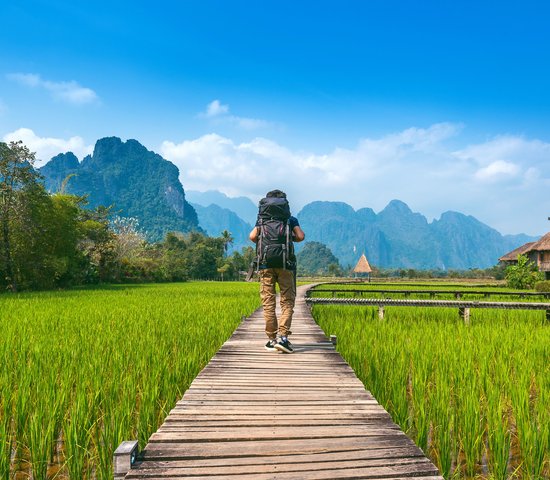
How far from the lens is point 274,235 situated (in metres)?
4.05

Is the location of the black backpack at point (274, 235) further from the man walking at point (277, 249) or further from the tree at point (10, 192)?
the tree at point (10, 192)

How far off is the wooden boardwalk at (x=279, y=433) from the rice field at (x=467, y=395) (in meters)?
0.50

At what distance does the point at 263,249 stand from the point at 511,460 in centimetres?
267

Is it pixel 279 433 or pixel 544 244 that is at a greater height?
pixel 544 244

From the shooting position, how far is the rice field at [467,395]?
2.44 m

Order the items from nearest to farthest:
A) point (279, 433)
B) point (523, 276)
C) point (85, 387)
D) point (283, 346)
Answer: point (279, 433), point (85, 387), point (283, 346), point (523, 276)

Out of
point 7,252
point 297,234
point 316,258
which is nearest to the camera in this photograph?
point 297,234

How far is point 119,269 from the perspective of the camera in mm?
34312

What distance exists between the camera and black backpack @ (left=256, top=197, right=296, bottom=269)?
403 centimetres

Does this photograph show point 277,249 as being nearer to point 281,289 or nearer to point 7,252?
point 281,289

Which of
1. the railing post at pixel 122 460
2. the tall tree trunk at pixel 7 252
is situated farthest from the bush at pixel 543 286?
the tall tree trunk at pixel 7 252

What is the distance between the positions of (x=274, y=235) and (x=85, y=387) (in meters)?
2.20

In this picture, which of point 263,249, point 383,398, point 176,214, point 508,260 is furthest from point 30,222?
point 176,214

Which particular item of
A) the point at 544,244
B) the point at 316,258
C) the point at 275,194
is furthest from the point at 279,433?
the point at 316,258
